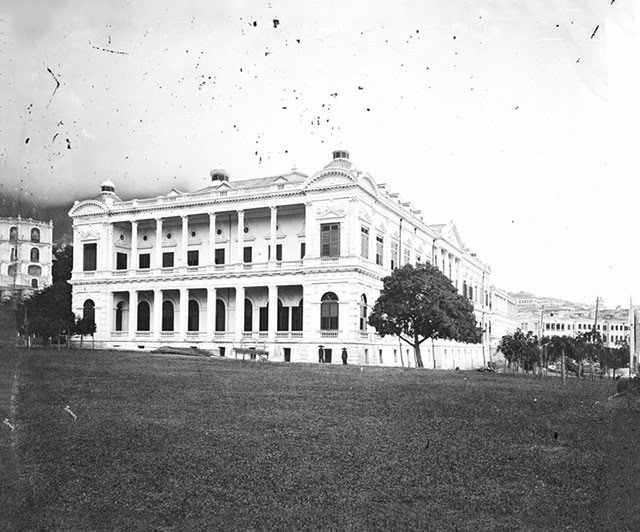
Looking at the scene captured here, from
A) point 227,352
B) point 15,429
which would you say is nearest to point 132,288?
point 227,352

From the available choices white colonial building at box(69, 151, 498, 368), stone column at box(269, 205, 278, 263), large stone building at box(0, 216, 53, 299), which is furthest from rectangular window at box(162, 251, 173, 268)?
large stone building at box(0, 216, 53, 299)

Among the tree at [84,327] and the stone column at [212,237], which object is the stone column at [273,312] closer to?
the stone column at [212,237]

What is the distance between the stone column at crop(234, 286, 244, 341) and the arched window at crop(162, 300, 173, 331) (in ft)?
21.8

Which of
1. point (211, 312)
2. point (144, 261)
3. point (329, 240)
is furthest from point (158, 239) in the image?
point (329, 240)

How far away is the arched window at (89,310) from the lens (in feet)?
165

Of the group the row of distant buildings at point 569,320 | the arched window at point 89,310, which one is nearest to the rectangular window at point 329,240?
the arched window at point 89,310

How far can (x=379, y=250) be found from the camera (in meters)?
47.2

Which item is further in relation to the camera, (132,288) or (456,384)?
(132,288)

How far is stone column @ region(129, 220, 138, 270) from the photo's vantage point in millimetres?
50066

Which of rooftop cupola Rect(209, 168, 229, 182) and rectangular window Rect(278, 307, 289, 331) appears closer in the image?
rectangular window Rect(278, 307, 289, 331)

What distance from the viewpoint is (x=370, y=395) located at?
1745 cm

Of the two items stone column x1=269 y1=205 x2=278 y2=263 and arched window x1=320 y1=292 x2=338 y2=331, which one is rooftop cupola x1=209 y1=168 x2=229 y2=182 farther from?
arched window x1=320 y1=292 x2=338 y2=331

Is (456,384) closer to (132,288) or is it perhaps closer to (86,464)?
(86,464)

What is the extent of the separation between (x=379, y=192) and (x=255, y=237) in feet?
31.7
